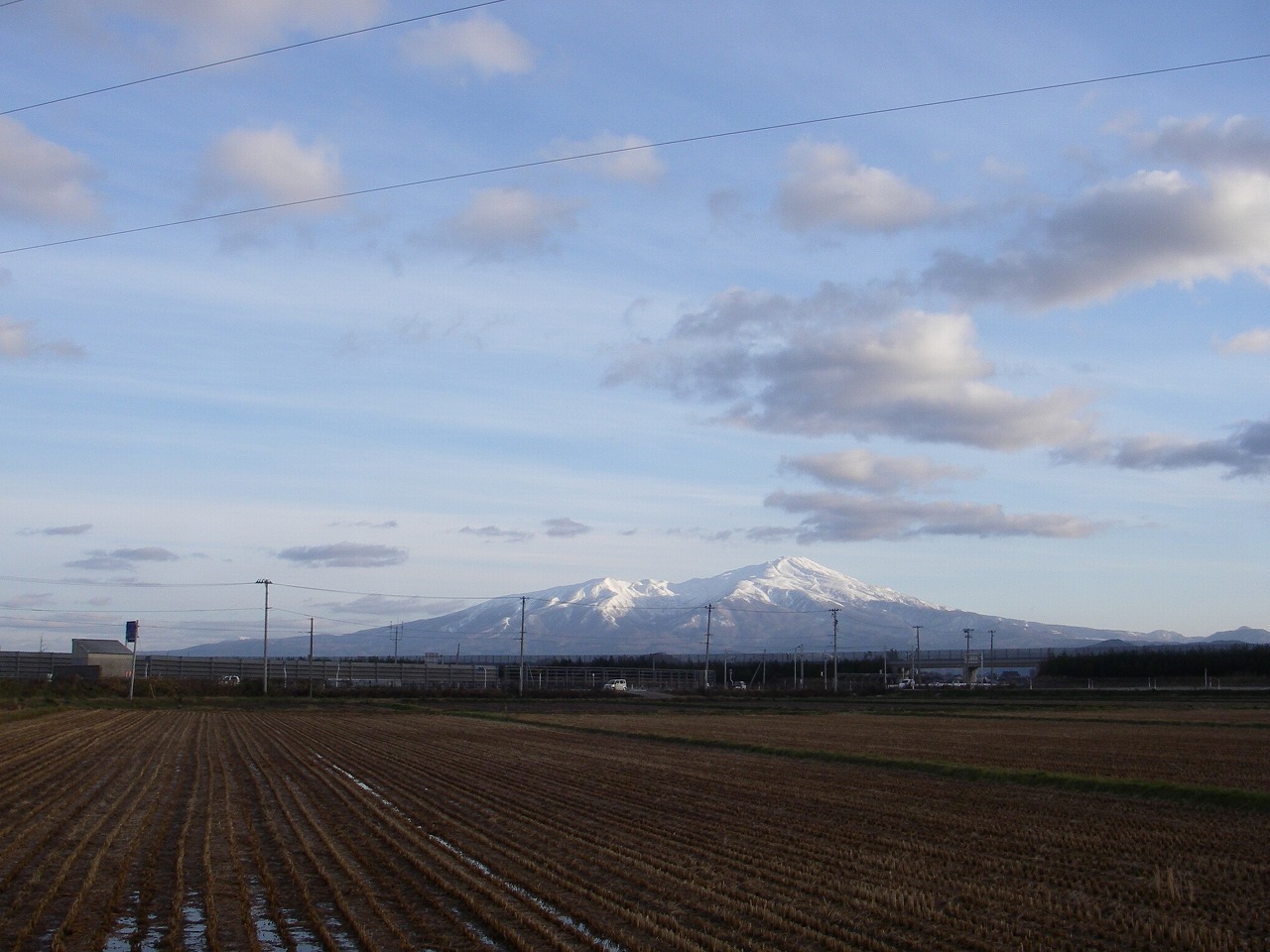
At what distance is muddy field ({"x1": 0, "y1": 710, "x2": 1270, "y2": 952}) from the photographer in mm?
10594

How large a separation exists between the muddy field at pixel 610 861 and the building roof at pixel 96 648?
106 meters

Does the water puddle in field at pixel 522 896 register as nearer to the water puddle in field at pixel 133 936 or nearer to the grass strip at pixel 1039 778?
the water puddle in field at pixel 133 936

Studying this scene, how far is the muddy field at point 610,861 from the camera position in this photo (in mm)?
10594

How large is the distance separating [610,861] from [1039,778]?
13.9 metres

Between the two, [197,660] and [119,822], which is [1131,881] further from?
[197,660]

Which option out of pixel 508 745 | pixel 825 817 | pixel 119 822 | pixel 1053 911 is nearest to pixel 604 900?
pixel 1053 911

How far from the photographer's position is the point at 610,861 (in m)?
14.2

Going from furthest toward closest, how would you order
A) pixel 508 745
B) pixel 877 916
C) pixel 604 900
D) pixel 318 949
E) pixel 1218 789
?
pixel 508 745 < pixel 1218 789 < pixel 604 900 < pixel 877 916 < pixel 318 949

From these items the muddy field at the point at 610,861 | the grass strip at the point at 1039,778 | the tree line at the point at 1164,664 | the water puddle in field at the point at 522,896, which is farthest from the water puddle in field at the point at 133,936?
the tree line at the point at 1164,664

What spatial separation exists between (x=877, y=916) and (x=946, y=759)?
1921 centimetres

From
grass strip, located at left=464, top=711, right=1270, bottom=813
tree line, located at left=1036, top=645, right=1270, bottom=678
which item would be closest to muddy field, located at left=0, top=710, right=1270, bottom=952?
grass strip, located at left=464, top=711, right=1270, bottom=813

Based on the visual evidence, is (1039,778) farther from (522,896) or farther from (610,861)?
(522,896)

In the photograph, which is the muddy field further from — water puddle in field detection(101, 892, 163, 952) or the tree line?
the tree line

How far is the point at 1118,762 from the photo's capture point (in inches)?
1126
